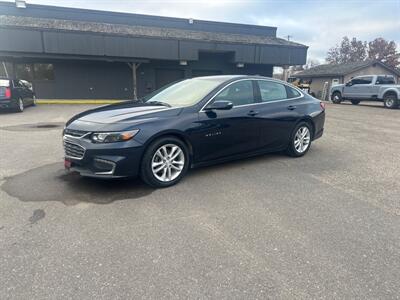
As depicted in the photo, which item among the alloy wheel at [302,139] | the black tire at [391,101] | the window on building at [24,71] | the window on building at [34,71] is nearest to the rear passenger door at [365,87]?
the black tire at [391,101]

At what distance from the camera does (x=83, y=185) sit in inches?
161

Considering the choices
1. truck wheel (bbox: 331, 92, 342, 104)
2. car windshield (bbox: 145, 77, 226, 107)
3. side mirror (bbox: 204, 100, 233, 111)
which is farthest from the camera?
truck wheel (bbox: 331, 92, 342, 104)

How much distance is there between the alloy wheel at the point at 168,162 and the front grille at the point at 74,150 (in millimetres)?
927

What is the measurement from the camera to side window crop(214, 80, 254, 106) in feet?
15.1

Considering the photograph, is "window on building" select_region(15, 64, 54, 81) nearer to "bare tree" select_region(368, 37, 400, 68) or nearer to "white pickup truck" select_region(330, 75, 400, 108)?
"white pickup truck" select_region(330, 75, 400, 108)

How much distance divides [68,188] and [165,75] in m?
17.1

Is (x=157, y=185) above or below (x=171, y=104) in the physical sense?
below

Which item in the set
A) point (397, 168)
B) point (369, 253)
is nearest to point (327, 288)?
point (369, 253)

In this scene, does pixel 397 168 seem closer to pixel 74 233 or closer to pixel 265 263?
pixel 265 263

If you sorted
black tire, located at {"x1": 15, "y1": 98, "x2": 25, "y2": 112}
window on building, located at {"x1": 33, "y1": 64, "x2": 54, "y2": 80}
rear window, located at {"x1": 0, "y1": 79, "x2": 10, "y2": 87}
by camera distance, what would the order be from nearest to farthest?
1. rear window, located at {"x1": 0, "y1": 79, "x2": 10, "y2": 87}
2. black tire, located at {"x1": 15, "y1": 98, "x2": 25, "y2": 112}
3. window on building, located at {"x1": 33, "y1": 64, "x2": 54, "y2": 80}

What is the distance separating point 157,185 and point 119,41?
14.5m

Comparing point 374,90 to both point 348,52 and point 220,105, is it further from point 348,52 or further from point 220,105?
point 348,52

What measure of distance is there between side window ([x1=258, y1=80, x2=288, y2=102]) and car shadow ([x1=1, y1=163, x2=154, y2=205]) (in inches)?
106

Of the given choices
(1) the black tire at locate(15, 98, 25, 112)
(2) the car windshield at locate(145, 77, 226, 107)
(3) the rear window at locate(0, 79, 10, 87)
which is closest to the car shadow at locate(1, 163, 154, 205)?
(2) the car windshield at locate(145, 77, 226, 107)
